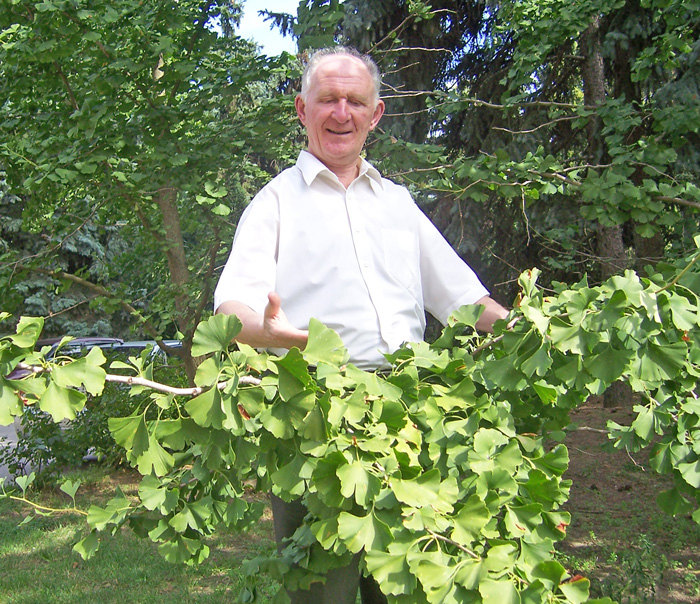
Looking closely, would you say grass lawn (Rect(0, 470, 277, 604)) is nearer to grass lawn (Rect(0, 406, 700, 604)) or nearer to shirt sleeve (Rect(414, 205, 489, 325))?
grass lawn (Rect(0, 406, 700, 604))

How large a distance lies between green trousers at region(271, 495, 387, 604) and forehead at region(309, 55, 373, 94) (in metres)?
1.05

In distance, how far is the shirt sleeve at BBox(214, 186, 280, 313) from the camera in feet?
5.33

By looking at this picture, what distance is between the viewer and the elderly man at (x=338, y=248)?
5.60 ft

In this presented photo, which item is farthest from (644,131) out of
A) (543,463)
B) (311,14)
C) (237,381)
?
(237,381)

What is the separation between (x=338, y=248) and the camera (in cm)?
179

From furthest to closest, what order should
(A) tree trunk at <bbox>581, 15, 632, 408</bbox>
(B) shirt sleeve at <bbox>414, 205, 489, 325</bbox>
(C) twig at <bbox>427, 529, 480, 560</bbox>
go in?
(A) tree trunk at <bbox>581, 15, 632, 408</bbox>
(B) shirt sleeve at <bbox>414, 205, 489, 325</bbox>
(C) twig at <bbox>427, 529, 480, 560</bbox>

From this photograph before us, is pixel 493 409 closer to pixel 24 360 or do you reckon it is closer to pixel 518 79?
pixel 24 360

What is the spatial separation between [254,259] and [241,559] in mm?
3489

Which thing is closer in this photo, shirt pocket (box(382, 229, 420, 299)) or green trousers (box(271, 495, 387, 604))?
green trousers (box(271, 495, 387, 604))

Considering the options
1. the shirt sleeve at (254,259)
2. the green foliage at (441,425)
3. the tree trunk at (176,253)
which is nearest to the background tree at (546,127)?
the tree trunk at (176,253)

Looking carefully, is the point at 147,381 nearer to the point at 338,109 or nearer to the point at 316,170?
the point at 316,170

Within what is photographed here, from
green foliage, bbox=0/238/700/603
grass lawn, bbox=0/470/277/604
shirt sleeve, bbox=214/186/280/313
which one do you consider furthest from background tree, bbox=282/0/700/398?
grass lawn, bbox=0/470/277/604

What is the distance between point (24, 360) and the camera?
105 centimetres

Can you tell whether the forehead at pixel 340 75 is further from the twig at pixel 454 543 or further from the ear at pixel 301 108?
the twig at pixel 454 543
